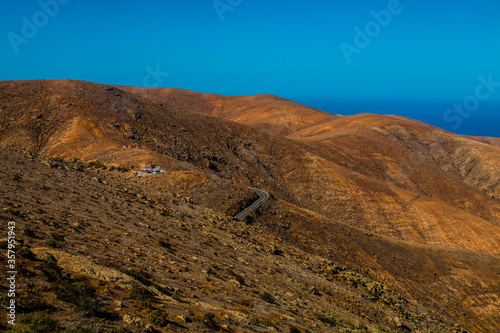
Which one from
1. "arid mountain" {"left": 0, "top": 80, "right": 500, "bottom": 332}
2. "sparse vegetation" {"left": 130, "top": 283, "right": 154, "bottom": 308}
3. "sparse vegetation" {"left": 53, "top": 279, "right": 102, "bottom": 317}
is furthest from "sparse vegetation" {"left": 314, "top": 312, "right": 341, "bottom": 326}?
"sparse vegetation" {"left": 53, "top": 279, "right": 102, "bottom": 317}

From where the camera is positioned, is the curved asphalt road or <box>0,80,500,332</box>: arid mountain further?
the curved asphalt road

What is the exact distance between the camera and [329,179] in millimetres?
61094

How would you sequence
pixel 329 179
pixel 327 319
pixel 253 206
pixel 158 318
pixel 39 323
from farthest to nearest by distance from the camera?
1. pixel 329 179
2. pixel 253 206
3. pixel 327 319
4. pixel 158 318
5. pixel 39 323

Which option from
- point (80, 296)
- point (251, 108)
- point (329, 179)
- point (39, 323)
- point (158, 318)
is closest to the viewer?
point (39, 323)

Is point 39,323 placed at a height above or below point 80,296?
below

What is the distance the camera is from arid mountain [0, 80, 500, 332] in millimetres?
33000

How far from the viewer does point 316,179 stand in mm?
61719

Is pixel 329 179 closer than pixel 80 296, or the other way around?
pixel 80 296

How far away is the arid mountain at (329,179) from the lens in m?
33.0

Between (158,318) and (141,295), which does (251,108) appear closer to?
(141,295)

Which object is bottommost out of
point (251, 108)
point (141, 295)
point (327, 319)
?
point (327, 319)

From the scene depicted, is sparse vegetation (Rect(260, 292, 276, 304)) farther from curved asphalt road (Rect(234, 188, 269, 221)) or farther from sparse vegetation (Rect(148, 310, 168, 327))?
curved asphalt road (Rect(234, 188, 269, 221))

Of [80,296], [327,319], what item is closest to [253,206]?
[327,319]

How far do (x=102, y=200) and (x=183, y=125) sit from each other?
146ft
